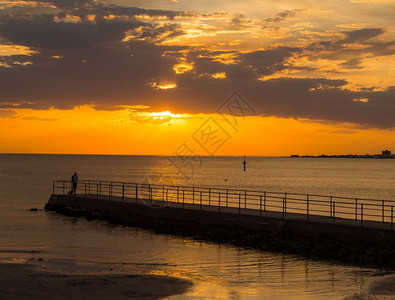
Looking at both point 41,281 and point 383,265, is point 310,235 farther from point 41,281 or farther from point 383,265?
point 41,281

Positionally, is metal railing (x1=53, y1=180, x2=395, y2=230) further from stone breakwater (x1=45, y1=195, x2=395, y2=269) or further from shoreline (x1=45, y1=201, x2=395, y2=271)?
shoreline (x1=45, y1=201, x2=395, y2=271)

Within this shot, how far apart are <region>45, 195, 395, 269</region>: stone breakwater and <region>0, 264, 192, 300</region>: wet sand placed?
8.97 metres

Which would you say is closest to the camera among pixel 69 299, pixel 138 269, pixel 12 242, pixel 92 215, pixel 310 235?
pixel 69 299

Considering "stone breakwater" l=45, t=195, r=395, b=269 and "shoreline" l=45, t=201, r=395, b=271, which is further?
"stone breakwater" l=45, t=195, r=395, b=269

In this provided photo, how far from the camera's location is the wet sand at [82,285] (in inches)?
704

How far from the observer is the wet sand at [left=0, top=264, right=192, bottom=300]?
17.9m

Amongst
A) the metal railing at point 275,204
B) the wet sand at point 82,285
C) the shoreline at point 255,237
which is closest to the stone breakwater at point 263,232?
the shoreline at point 255,237

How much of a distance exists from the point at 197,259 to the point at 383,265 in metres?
8.60

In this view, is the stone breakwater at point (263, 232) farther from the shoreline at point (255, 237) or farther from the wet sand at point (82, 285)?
the wet sand at point (82, 285)

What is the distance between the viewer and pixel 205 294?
18.7 m

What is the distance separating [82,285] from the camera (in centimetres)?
1919

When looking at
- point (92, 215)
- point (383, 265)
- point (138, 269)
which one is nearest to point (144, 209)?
point (92, 215)

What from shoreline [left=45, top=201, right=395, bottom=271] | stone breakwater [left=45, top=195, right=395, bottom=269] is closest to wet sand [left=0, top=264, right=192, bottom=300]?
shoreline [left=45, top=201, right=395, bottom=271]

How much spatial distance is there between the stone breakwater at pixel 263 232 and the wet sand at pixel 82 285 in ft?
29.4
